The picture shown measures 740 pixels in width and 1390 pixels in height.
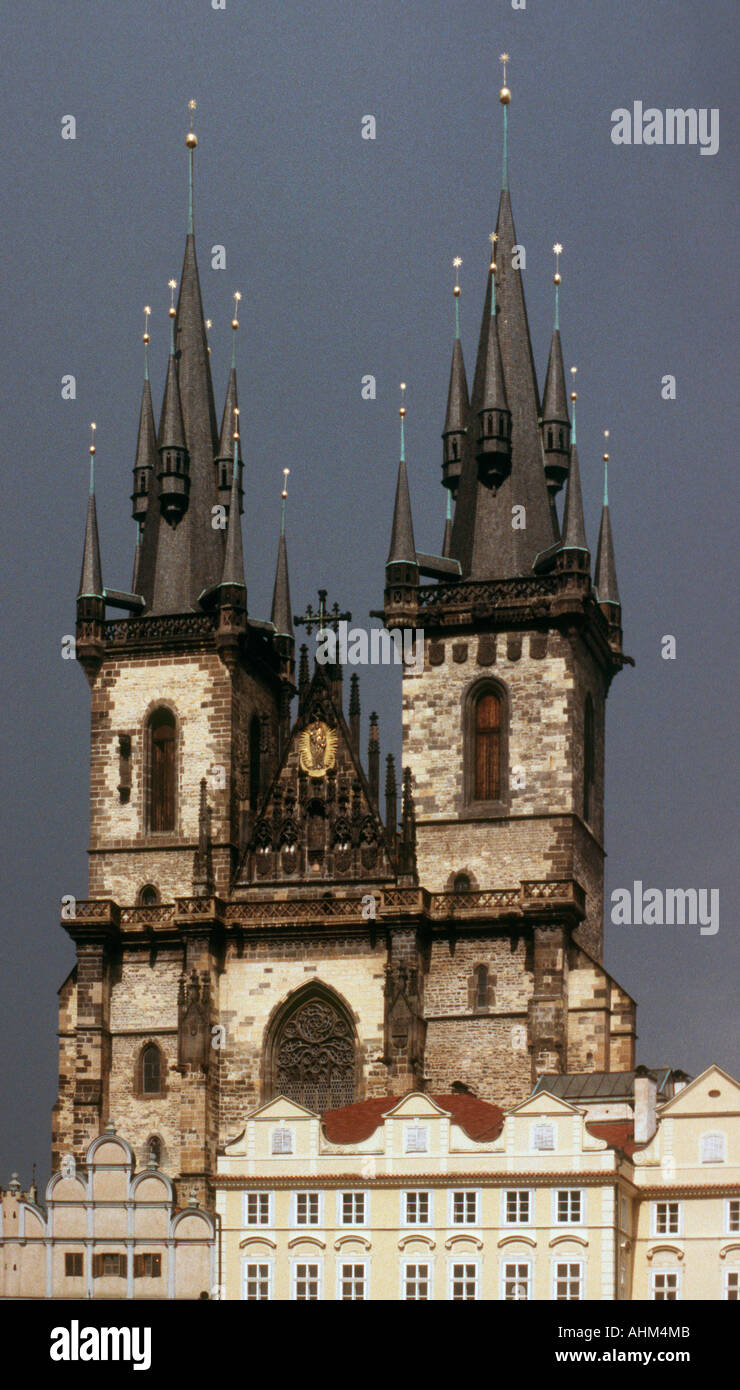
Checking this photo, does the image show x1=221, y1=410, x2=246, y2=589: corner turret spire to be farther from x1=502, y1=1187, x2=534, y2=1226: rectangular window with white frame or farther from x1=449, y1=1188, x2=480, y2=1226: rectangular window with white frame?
x1=502, y1=1187, x2=534, y2=1226: rectangular window with white frame

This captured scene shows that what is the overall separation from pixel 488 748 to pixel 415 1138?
14.4 m

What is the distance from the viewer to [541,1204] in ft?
270

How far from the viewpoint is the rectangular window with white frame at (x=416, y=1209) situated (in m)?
82.9

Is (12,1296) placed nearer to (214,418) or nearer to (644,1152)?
(644,1152)

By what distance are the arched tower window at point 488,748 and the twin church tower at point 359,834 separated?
6 cm

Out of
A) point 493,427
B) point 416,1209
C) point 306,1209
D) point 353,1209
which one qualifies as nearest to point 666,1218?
point 416,1209

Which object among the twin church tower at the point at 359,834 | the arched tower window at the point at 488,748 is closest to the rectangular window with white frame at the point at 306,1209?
the twin church tower at the point at 359,834

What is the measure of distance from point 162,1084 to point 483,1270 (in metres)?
15.9

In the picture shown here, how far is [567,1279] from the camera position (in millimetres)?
81312

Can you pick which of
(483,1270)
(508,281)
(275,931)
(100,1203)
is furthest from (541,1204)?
(508,281)

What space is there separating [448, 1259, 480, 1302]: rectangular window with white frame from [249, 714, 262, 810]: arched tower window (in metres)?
19.6

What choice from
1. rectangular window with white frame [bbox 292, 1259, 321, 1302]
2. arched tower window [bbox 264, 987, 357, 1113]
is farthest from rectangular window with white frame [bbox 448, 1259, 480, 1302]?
arched tower window [bbox 264, 987, 357, 1113]

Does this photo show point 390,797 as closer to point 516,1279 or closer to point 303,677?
point 303,677
